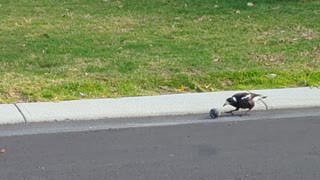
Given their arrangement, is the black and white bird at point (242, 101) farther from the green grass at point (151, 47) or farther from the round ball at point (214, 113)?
the green grass at point (151, 47)

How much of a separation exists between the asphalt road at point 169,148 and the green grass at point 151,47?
1.38 meters

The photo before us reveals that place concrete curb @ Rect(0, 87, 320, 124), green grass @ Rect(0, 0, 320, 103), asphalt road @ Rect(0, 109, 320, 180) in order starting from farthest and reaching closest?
green grass @ Rect(0, 0, 320, 103)
concrete curb @ Rect(0, 87, 320, 124)
asphalt road @ Rect(0, 109, 320, 180)

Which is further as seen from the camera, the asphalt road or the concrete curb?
the concrete curb

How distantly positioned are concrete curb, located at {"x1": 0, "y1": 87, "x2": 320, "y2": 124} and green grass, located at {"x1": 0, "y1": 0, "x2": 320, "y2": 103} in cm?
34

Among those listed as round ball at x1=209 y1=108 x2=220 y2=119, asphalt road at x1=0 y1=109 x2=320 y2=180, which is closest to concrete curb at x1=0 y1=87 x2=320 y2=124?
asphalt road at x1=0 y1=109 x2=320 y2=180

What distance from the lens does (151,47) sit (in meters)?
13.1

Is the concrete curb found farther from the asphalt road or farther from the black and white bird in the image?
the black and white bird

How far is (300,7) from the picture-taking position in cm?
1720

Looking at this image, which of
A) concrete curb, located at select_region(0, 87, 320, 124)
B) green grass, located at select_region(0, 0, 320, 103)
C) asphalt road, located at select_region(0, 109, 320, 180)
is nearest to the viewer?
A: asphalt road, located at select_region(0, 109, 320, 180)

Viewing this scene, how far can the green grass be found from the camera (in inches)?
421

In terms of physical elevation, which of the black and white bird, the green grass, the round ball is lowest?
the green grass

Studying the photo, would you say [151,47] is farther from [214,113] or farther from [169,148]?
[169,148]

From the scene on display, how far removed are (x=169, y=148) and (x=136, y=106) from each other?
5.43 ft

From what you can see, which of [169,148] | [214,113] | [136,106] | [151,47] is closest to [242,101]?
[214,113]
